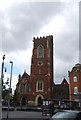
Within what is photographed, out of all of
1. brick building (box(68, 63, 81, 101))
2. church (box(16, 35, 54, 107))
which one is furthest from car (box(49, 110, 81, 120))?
church (box(16, 35, 54, 107))

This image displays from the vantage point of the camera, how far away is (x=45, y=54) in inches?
4104

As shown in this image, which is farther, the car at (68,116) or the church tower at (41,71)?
the church tower at (41,71)

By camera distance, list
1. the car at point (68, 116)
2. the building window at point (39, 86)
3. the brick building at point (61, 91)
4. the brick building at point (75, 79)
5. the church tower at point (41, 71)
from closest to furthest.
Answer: the car at point (68, 116) < the brick building at point (75, 79) < the church tower at point (41, 71) < the building window at point (39, 86) < the brick building at point (61, 91)

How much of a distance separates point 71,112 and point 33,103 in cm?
9056

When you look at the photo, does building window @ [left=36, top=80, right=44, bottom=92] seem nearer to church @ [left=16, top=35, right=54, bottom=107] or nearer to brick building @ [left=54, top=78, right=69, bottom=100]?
church @ [left=16, top=35, right=54, bottom=107]

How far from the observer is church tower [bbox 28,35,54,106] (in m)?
100

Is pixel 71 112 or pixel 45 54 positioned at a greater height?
pixel 45 54

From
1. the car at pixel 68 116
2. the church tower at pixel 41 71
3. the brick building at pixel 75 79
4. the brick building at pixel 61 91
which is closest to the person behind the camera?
the car at pixel 68 116

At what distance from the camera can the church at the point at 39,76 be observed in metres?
100

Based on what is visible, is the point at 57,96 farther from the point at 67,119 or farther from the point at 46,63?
the point at 67,119

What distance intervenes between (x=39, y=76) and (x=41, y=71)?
183 cm

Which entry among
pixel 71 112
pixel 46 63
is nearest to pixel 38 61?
pixel 46 63

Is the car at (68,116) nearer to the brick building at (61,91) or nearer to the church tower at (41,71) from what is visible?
the church tower at (41,71)

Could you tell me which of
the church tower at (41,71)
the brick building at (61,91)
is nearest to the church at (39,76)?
the church tower at (41,71)
